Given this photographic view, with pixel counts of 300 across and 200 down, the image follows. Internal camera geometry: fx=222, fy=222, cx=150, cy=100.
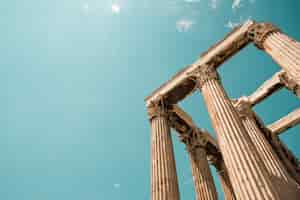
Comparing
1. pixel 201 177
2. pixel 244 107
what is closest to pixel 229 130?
pixel 201 177

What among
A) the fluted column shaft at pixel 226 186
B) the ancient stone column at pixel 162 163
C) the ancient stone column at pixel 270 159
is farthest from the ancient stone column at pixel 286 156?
the ancient stone column at pixel 162 163

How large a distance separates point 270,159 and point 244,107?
5257 millimetres

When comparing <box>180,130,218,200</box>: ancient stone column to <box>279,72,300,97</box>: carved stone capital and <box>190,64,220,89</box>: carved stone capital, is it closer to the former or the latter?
<box>190,64,220,89</box>: carved stone capital

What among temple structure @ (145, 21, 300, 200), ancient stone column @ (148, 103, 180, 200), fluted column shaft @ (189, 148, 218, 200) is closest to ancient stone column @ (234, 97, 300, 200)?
temple structure @ (145, 21, 300, 200)

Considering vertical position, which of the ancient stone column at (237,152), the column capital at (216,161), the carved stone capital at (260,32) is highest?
the carved stone capital at (260,32)

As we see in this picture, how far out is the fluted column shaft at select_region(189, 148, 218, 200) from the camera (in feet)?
47.8

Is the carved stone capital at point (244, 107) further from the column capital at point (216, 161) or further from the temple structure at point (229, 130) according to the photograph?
the column capital at point (216, 161)

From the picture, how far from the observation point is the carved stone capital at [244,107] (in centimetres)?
1755

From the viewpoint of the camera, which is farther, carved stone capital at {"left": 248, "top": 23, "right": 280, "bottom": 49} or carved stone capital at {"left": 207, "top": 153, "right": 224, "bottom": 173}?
carved stone capital at {"left": 207, "top": 153, "right": 224, "bottom": 173}

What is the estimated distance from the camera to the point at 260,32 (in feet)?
45.3

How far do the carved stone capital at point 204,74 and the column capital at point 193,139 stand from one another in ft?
16.9

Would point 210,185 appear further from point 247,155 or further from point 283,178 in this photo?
point 247,155

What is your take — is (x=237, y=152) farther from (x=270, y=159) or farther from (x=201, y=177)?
(x=201, y=177)

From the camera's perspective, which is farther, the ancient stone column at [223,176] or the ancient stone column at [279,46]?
the ancient stone column at [223,176]
